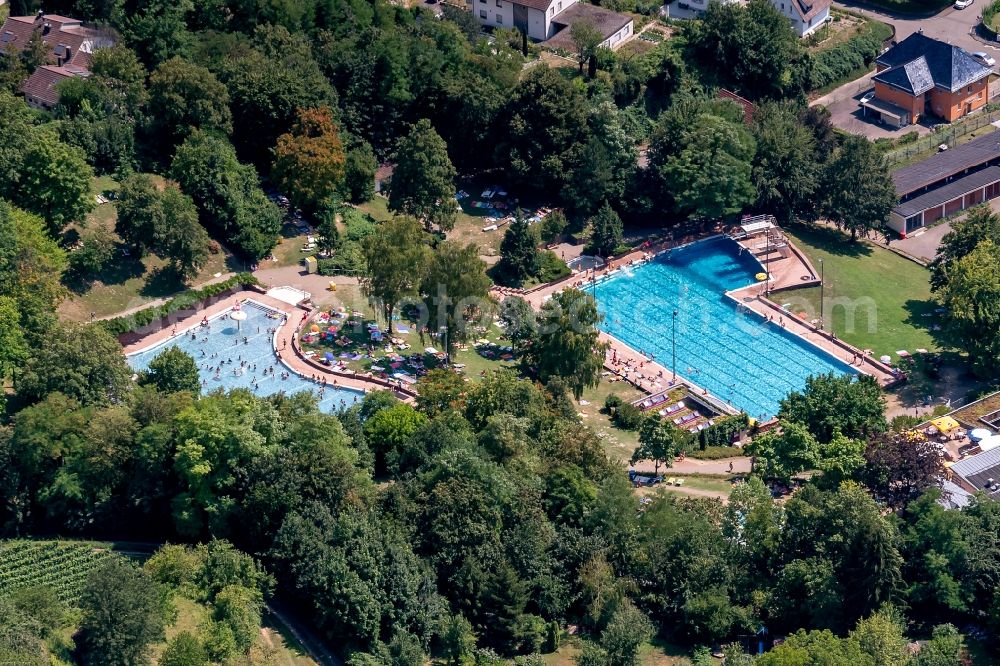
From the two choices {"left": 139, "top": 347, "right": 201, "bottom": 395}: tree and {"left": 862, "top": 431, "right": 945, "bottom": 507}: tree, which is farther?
{"left": 139, "top": 347, "right": 201, "bottom": 395}: tree

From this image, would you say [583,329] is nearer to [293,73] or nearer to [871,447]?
→ [871,447]

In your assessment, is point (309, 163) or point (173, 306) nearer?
point (173, 306)

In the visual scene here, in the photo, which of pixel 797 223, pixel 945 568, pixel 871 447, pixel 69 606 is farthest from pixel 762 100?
pixel 69 606

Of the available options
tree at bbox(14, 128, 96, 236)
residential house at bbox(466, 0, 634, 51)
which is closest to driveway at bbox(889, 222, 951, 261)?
residential house at bbox(466, 0, 634, 51)

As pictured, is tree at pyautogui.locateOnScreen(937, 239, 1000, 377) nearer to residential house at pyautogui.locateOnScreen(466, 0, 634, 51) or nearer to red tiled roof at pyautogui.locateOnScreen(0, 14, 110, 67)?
residential house at pyautogui.locateOnScreen(466, 0, 634, 51)

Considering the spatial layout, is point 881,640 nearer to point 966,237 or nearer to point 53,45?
point 966,237

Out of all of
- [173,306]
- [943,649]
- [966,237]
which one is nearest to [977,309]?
[966,237]

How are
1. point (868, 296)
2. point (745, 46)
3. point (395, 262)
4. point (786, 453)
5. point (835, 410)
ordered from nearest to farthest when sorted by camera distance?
point (786, 453) → point (835, 410) → point (395, 262) → point (868, 296) → point (745, 46)

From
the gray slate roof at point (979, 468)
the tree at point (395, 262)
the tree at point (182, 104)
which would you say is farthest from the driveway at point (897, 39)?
the tree at point (182, 104)
